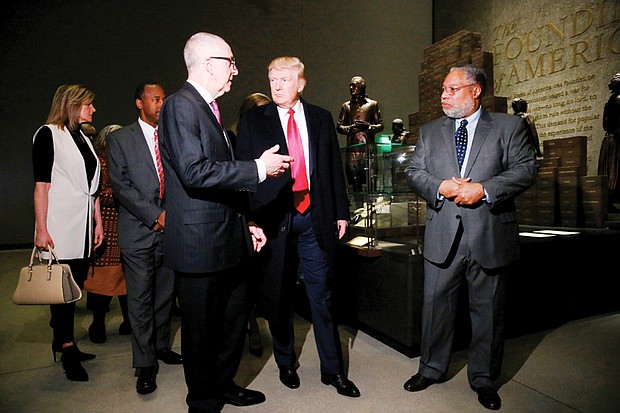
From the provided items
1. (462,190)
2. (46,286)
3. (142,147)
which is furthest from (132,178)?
(462,190)

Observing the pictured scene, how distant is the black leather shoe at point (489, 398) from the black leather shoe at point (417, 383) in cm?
24

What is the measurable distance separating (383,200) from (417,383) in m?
1.19

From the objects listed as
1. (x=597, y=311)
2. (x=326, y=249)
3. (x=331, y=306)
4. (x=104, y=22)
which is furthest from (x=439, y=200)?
(x=104, y=22)

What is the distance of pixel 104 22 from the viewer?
8.30 metres

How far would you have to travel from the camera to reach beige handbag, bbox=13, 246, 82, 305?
2.30 metres

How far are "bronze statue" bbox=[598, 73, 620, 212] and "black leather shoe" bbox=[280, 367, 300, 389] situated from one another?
5.36m

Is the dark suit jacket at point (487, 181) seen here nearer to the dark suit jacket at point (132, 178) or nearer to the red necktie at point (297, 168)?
the red necktie at point (297, 168)

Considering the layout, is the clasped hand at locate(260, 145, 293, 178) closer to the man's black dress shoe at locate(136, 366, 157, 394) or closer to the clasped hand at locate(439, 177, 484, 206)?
the clasped hand at locate(439, 177, 484, 206)

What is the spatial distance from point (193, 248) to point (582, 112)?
8.49m

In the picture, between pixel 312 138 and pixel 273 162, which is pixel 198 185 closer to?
pixel 273 162

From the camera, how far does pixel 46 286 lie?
Result: 7.59 feet

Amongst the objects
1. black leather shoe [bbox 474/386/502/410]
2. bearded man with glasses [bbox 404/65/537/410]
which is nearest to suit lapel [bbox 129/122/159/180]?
bearded man with glasses [bbox 404/65/537/410]

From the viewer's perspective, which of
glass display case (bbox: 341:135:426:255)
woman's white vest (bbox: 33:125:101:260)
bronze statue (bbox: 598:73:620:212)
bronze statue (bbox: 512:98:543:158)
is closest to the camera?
woman's white vest (bbox: 33:125:101:260)

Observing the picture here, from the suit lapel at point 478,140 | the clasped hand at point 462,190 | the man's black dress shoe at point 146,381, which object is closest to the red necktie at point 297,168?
the clasped hand at point 462,190
